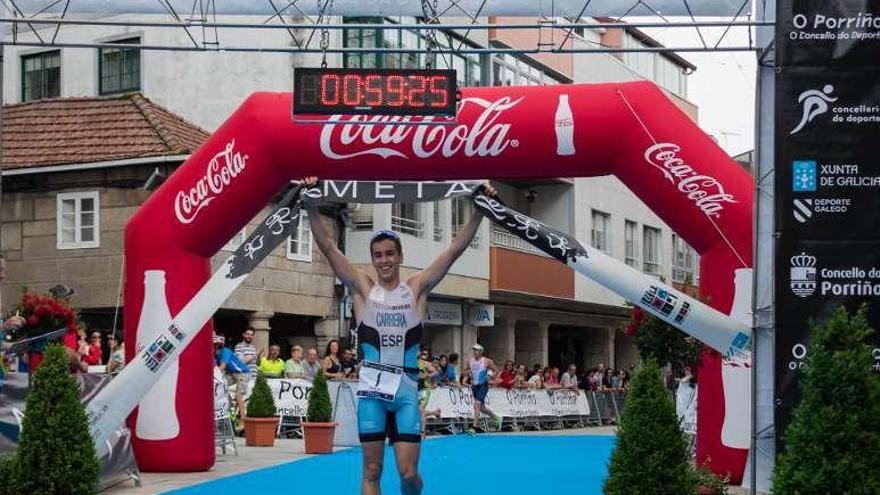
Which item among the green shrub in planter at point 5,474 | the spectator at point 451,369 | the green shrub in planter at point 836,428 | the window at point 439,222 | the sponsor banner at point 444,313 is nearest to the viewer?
the green shrub in planter at point 836,428

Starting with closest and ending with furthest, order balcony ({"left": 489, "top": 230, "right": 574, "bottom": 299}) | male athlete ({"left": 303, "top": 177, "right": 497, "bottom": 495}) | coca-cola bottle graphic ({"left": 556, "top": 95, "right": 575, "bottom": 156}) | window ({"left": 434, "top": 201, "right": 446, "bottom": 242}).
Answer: male athlete ({"left": 303, "top": 177, "right": 497, "bottom": 495}) → coca-cola bottle graphic ({"left": 556, "top": 95, "right": 575, "bottom": 156}) → window ({"left": 434, "top": 201, "right": 446, "bottom": 242}) → balcony ({"left": 489, "top": 230, "right": 574, "bottom": 299})

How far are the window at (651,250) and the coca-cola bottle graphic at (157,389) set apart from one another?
118 ft

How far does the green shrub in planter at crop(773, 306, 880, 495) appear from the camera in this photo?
8.38 meters

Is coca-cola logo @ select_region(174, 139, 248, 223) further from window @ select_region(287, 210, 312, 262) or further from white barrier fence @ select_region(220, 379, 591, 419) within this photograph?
window @ select_region(287, 210, 312, 262)

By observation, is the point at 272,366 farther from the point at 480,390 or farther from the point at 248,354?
the point at 480,390

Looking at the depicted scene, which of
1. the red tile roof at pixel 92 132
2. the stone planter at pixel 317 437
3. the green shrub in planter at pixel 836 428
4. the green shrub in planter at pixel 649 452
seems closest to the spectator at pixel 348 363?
the red tile roof at pixel 92 132

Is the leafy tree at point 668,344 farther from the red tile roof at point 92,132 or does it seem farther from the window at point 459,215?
the window at point 459,215

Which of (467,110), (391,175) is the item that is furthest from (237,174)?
(467,110)

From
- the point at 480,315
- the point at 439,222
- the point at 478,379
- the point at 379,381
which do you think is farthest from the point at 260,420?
the point at 480,315

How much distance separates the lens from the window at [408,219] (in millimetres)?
34406

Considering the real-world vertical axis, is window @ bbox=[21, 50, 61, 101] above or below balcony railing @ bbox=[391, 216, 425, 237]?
above

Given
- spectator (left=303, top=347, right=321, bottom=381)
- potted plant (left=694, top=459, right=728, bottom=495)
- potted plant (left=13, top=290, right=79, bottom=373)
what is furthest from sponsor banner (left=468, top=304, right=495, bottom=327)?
potted plant (left=694, top=459, right=728, bottom=495)

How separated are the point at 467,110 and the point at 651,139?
6.37ft

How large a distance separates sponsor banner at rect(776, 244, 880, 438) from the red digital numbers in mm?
3628
